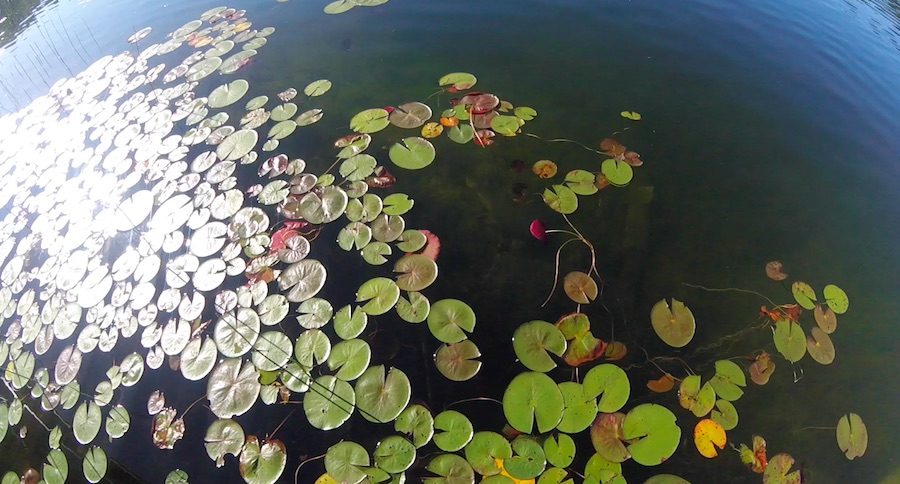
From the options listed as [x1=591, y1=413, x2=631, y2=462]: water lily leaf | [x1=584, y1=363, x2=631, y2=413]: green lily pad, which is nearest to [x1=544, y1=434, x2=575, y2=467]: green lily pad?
[x1=591, y1=413, x2=631, y2=462]: water lily leaf

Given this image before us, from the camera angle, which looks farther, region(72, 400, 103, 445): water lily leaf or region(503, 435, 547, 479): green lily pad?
region(72, 400, 103, 445): water lily leaf

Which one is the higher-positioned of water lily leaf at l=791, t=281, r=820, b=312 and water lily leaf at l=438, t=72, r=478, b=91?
water lily leaf at l=438, t=72, r=478, b=91

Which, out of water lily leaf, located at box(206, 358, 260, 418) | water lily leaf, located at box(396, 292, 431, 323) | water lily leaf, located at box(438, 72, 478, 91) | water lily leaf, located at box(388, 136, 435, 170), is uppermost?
water lily leaf, located at box(438, 72, 478, 91)

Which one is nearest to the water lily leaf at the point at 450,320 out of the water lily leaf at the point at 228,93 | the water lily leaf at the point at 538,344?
the water lily leaf at the point at 538,344

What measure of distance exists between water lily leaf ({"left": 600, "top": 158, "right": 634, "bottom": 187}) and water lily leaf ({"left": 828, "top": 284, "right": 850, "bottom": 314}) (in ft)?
4.83

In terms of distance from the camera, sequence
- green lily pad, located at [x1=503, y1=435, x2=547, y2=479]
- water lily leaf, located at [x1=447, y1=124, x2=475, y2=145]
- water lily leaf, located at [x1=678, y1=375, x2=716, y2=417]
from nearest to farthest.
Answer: green lily pad, located at [x1=503, y1=435, x2=547, y2=479] → water lily leaf, located at [x1=678, y1=375, x2=716, y2=417] → water lily leaf, located at [x1=447, y1=124, x2=475, y2=145]

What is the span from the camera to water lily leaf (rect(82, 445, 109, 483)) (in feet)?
8.31

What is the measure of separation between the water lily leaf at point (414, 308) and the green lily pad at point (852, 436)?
2.40 metres

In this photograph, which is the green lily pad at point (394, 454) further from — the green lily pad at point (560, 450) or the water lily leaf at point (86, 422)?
the water lily leaf at point (86, 422)

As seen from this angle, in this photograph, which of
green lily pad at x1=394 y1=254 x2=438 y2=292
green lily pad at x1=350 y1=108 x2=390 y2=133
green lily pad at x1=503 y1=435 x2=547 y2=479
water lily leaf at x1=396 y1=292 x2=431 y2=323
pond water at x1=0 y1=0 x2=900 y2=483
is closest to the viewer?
green lily pad at x1=503 y1=435 x2=547 y2=479

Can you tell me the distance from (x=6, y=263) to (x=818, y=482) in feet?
19.7

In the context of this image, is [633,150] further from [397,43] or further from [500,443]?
[397,43]

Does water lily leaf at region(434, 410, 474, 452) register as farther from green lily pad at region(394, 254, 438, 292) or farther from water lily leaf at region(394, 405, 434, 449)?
green lily pad at region(394, 254, 438, 292)

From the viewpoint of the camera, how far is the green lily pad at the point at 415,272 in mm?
2873
